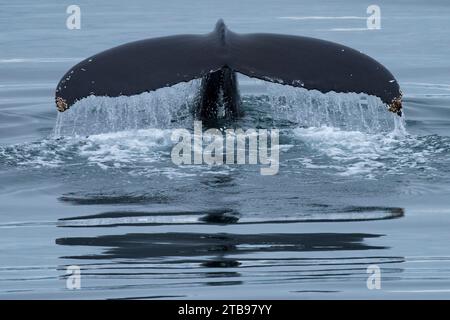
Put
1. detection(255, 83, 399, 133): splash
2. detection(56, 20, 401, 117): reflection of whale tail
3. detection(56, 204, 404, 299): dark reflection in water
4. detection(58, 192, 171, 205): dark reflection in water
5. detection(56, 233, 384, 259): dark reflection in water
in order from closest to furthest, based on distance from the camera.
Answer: detection(56, 204, 404, 299): dark reflection in water < detection(56, 233, 384, 259): dark reflection in water < detection(58, 192, 171, 205): dark reflection in water < detection(56, 20, 401, 117): reflection of whale tail < detection(255, 83, 399, 133): splash

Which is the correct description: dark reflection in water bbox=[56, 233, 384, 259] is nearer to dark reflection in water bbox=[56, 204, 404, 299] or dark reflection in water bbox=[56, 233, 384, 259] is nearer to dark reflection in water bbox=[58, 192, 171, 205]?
dark reflection in water bbox=[56, 204, 404, 299]

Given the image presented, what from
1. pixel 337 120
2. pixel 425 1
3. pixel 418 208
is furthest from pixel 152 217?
pixel 425 1

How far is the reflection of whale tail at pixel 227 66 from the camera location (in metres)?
7.84

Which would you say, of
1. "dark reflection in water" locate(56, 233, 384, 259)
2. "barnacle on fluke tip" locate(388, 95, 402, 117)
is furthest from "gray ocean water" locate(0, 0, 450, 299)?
"barnacle on fluke tip" locate(388, 95, 402, 117)

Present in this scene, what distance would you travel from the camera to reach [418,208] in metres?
7.27

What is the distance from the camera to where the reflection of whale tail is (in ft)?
25.7

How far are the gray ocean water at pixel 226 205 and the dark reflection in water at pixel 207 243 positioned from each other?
1 cm

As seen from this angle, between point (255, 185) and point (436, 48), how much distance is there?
8.62 metres

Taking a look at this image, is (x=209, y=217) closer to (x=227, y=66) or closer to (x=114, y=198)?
(x=114, y=198)

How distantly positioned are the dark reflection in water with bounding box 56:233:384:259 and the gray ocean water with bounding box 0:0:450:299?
0.01 metres

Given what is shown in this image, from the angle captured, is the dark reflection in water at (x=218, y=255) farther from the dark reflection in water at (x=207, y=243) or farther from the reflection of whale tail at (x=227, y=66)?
the reflection of whale tail at (x=227, y=66)

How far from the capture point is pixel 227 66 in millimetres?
7969

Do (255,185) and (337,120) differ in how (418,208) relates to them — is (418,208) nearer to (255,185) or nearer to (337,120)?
(255,185)

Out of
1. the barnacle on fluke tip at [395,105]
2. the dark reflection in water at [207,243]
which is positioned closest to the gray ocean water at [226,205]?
the dark reflection in water at [207,243]
